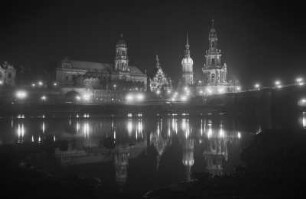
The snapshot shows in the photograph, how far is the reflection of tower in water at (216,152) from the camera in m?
29.8

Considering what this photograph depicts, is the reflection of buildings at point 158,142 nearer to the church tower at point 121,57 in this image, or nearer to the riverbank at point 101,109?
the riverbank at point 101,109

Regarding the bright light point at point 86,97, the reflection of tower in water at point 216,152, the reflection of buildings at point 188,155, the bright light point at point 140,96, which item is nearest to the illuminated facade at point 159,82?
the bright light point at point 140,96

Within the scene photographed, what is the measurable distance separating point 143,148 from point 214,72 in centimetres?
10064

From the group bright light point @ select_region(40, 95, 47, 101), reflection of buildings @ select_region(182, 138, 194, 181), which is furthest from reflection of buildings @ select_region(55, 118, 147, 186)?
bright light point @ select_region(40, 95, 47, 101)

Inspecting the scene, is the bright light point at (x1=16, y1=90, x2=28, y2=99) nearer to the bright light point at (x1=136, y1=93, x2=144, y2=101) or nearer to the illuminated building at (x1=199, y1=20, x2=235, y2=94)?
the bright light point at (x1=136, y1=93, x2=144, y2=101)

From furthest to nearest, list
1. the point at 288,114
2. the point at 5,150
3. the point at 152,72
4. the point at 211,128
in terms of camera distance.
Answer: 1. the point at 152,72
2. the point at 288,114
3. the point at 211,128
4. the point at 5,150

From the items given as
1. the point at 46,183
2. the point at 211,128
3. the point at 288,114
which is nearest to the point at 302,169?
the point at 46,183

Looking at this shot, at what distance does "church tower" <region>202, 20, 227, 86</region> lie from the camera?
13662 centimetres

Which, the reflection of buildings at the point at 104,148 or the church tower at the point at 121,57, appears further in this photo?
the church tower at the point at 121,57

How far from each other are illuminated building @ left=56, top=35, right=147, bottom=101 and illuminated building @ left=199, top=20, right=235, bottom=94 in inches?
974

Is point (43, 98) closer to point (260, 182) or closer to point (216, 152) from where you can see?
point (216, 152)

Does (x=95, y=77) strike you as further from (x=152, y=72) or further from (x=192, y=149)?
(x=192, y=149)

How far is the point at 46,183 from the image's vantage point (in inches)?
845

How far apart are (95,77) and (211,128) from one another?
7331 centimetres
